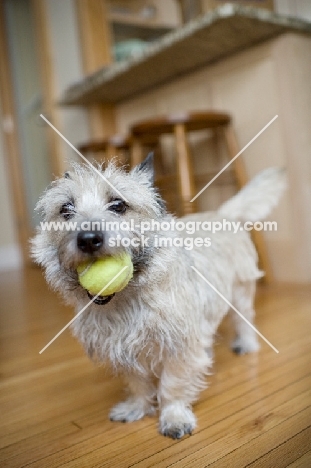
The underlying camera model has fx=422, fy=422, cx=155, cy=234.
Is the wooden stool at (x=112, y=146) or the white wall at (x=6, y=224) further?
the white wall at (x=6, y=224)

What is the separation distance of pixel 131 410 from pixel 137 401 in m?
0.03

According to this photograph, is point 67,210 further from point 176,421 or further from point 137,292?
point 176,421

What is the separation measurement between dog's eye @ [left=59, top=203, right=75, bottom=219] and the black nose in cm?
13

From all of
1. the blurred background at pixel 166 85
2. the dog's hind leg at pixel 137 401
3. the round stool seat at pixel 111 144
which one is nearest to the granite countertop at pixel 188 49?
the blurred background at pixel 166 85

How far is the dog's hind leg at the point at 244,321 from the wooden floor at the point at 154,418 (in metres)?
0.04

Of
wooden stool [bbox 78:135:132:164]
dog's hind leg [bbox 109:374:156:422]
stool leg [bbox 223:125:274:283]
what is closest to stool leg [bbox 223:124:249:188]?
stool leg [bbox 223:125:274:283]

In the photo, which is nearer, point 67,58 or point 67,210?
point 67,210

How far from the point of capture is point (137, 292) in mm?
860

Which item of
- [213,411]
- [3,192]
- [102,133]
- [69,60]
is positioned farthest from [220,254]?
[3,192]

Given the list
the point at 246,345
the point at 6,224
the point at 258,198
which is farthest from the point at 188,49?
the point at 6,224

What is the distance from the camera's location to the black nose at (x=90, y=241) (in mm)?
718

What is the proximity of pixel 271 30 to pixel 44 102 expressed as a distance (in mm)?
2271

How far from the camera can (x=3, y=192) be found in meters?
4.31

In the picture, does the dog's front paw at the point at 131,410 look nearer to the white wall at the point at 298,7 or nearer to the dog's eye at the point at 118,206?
the dog's eye at the point at 118,206
